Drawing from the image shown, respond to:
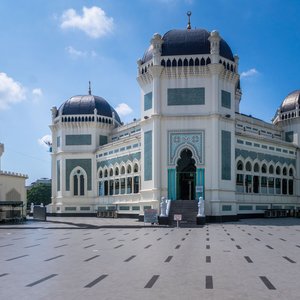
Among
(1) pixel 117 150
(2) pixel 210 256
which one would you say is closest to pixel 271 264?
(2) pixel 210 256

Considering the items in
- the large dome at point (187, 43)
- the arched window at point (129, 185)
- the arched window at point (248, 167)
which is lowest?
the arched window at point (129, 185)

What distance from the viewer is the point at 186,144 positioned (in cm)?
4081

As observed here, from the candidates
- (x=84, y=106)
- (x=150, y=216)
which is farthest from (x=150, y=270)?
(x=84, y=106)

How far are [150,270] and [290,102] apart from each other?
46.5 m

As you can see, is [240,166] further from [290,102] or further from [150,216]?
[290,102]

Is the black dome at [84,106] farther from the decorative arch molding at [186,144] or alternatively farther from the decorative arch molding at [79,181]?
the decorative arch molding at [186,144]

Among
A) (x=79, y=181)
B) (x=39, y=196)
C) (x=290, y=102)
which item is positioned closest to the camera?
(x=290, y=102)

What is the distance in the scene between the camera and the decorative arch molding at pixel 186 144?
40594 mm

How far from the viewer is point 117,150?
51812 mm

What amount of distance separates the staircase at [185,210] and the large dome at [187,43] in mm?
13556

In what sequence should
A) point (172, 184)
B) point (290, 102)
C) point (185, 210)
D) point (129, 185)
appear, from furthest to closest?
point (290, 102) < point (129, 185) < point (172, 184) < point (185, 210)

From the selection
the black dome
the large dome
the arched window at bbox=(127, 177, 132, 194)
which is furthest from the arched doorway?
the black dome

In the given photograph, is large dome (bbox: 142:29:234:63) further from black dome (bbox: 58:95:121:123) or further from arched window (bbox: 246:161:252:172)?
black dome (bbox: 58:95:121:123)

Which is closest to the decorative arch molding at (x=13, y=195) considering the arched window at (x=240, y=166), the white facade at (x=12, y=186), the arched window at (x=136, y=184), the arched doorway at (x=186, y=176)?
the white facade at (x=12, y=186)
